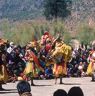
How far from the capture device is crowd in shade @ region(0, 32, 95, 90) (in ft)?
66.7

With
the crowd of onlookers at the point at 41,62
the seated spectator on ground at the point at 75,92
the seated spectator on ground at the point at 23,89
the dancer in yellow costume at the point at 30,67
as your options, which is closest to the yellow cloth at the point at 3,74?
the dancer in yellow costume at the point at 30,67

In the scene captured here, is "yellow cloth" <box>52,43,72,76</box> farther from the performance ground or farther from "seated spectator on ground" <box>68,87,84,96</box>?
"seated spectator on ground" <box>68,87,84,96</box>

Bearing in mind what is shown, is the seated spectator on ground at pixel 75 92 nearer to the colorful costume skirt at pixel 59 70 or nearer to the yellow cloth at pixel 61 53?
the yellow cloth at pixel 61 53

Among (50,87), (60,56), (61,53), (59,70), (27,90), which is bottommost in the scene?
(50,87)

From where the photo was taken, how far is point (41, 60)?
77.3 feet

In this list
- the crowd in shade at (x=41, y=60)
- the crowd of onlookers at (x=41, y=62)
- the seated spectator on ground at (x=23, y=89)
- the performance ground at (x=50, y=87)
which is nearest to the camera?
the seated spectator on ground at (x=23, y=89)

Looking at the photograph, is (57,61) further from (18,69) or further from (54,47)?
(18,69)

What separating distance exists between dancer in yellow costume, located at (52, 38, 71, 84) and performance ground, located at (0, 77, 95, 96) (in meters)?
0.54

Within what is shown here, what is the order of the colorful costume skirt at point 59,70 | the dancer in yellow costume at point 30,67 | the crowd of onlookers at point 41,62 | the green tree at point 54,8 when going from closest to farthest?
the dancer in yellow costume at point 30,67 → the colorful costume skirt at point 59,70 → the crowd of onlookers at point 41,62 → the green tree at point 54,8

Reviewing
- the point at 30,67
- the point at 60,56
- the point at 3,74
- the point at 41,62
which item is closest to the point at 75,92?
the point at 3,74

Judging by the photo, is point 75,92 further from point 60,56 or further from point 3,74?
point 60,56

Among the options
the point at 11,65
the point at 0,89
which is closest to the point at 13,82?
the point at 11,65

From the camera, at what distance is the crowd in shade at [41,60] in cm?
2033

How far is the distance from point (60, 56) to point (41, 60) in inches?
71.6
